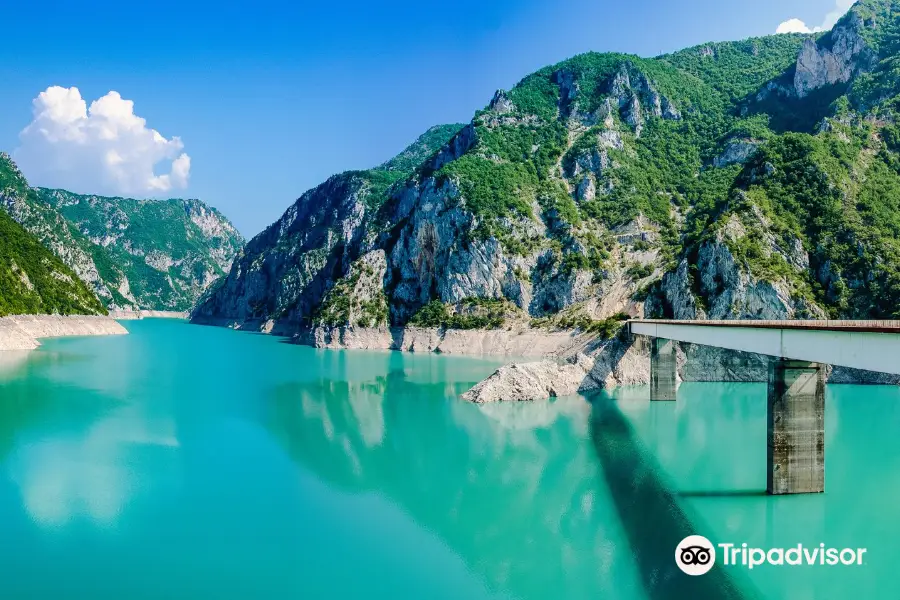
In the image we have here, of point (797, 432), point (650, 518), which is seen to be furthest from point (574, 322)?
point (650, 518)

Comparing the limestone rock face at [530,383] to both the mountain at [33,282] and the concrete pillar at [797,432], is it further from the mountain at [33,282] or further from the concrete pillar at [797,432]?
the mountain at [33,282]

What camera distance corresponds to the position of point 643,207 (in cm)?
11431

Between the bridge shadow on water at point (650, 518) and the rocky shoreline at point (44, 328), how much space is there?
270ft

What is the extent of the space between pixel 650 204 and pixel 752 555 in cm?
10517

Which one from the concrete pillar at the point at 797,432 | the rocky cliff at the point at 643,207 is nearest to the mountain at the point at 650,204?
the rocky cliff at the point at 643,207

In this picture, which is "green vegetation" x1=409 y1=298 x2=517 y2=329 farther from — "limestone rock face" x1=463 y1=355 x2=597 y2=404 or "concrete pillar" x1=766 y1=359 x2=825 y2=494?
"concrete pillar" x1=766 y1=359 x2=825 y2=494

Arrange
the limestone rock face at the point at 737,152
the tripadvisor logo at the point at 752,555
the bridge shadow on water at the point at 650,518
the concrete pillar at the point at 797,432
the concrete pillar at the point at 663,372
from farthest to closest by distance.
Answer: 1. the limestone rock face at the point at 737,152
2. the concrete pillar at the point at 663,372
3. the concrete pillar at the point at 797,432
4. the tripadvisor logo at the point at 752,555
5. the bridge shadow on water at the point at 650,518

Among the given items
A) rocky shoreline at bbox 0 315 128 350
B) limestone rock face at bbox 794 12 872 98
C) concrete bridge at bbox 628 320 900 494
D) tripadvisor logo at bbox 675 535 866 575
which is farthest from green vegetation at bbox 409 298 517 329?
limestone rock face at bbox 794 12 872 98

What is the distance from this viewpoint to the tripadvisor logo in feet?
61.5

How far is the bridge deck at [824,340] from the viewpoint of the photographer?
60.9ft

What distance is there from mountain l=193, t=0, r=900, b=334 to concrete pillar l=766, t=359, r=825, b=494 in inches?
1416

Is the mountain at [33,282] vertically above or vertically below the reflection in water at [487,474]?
above

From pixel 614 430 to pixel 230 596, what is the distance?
26769mm


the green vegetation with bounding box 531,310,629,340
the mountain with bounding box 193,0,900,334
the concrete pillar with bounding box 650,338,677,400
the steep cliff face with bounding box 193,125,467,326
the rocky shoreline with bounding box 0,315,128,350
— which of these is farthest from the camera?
the steep cliff face with bounding box 193,125,467,326
